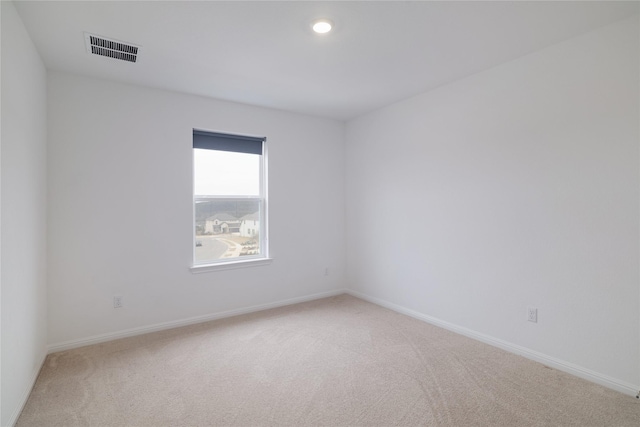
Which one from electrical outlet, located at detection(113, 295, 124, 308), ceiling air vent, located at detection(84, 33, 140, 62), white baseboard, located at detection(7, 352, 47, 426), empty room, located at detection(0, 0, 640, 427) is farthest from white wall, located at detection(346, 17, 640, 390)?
white baseboard, located at detection(7, 352, 47, 426)

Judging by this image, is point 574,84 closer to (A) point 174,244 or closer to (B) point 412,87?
(B) point 412,87

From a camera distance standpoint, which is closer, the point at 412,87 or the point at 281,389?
the point at 281,389

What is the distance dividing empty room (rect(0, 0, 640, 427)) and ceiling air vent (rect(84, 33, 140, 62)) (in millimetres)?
18

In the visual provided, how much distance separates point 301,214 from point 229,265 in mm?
1185

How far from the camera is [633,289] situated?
229 cm

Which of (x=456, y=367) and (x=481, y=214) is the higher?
(x=481, y=214)

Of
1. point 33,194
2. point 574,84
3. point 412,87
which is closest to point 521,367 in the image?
point 574,84

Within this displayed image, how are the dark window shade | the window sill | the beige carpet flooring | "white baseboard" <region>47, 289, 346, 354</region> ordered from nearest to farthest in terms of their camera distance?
the beige carpet flooring < "white baseboard" <region>47, 289, 346, 354</region> < the window sill < the dark window shade

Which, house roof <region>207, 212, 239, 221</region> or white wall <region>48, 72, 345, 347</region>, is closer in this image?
white wall <region>48, 72, 345, 347</region>

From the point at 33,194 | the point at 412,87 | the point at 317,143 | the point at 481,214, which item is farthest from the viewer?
the point at 317,143

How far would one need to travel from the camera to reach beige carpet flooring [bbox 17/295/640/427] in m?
2.06

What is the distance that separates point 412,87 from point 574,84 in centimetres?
143

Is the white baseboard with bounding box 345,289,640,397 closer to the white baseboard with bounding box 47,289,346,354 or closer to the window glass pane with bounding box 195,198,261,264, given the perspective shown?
the white baseboard with bounding box 47,289,346,354

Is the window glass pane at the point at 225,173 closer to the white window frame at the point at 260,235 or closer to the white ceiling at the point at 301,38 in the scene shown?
the white window frame at the point at 260,235
